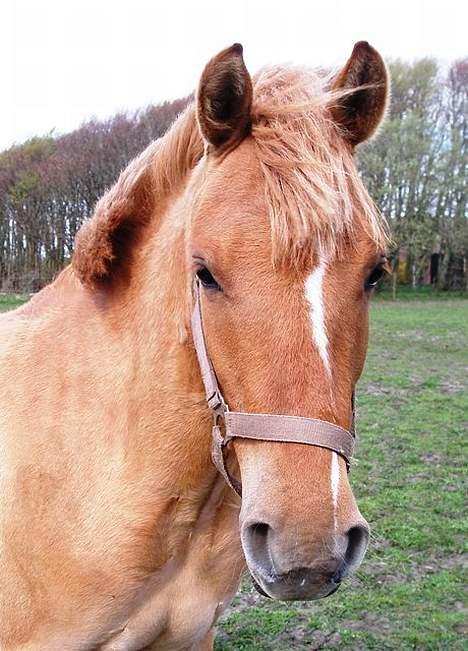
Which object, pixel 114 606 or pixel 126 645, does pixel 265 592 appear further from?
pixel 126 645

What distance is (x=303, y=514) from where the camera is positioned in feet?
5.14

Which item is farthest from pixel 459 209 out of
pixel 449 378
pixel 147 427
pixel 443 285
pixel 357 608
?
pixel 147 427

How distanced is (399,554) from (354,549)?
373 centimetres

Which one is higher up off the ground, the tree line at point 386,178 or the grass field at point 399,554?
the tree line at point 386,178

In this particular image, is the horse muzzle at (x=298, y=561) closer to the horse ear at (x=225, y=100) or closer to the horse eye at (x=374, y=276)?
the horse eye at (x=374, y=276)

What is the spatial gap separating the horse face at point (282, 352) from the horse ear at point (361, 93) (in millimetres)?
377

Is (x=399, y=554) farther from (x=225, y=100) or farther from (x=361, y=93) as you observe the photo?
A: (x=225, y=100)

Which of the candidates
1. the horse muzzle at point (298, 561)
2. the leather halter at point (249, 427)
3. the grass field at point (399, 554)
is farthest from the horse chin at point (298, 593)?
the grass field at point (399, 554)

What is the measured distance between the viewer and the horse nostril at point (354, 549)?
5.38 ft

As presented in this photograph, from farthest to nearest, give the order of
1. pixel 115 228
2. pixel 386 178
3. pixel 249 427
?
pixel 386 178, pixel 115 228, pixel 249 427

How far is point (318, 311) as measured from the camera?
1.74m

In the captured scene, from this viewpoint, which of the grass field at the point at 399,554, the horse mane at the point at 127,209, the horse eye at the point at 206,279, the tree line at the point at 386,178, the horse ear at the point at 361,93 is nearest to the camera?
the horse eye at the point at 206,279

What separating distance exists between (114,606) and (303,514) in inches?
44.1

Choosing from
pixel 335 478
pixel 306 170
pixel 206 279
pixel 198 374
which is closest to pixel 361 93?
pixel 306 170
